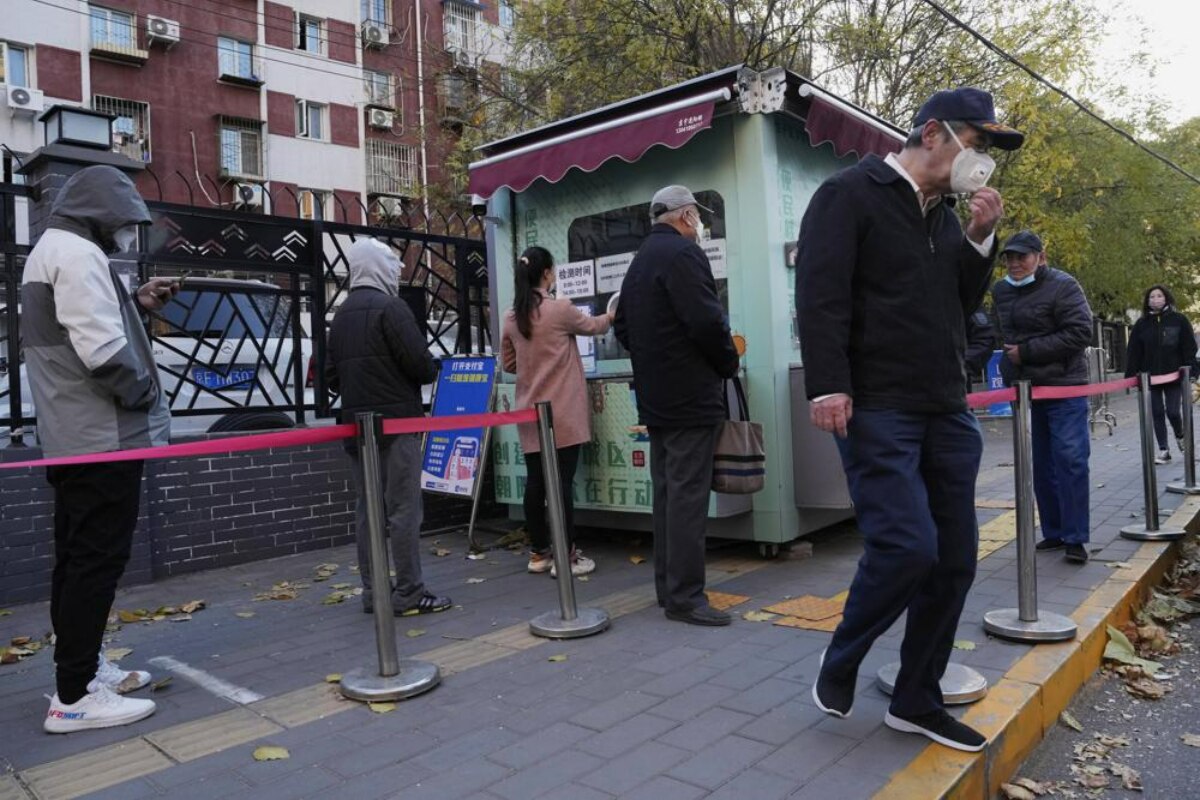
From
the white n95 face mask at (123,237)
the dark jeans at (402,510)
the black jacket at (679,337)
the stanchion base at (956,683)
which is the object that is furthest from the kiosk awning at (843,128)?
the white n95 face mask at (123,237)

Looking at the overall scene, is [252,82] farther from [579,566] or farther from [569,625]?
[569,625]

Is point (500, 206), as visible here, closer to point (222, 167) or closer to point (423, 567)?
point (423, 567)

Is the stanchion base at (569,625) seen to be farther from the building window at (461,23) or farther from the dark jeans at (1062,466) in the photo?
the building window at (461,23)

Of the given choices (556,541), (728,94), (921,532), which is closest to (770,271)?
(728,94)

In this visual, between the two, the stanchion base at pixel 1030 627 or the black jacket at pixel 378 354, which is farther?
the black jacket at pixel 378 354

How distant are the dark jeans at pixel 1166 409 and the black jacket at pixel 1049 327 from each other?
15.8ft

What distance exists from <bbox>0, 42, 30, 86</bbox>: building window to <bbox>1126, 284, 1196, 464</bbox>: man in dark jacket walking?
24447 millimetres

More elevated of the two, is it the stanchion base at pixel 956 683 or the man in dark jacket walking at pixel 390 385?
the man in dark jacket walking at pixel 390 385

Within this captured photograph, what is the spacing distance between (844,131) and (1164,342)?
19.4ft

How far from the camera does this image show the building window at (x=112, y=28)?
22750 millimetres

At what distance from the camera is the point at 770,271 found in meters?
5.43

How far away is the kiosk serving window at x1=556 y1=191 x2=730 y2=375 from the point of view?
6.19 m

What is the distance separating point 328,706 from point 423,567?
260cm

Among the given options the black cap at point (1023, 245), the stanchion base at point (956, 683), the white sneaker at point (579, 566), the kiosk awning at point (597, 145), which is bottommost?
the stanchion base at point (956, 683)
